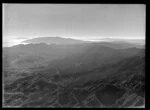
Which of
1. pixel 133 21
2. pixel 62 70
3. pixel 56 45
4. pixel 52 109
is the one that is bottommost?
pixel 52 109

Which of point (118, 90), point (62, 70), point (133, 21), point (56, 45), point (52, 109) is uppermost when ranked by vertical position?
point (133, 21)

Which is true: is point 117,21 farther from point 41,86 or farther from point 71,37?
point 41,86

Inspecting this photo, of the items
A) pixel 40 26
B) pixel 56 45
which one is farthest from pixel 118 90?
pixel 40 26

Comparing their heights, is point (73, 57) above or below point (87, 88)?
above

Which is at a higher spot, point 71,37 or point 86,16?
point 86,16

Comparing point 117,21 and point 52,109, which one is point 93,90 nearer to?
point 52,109

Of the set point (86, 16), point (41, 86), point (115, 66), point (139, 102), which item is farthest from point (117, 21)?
point (41, 86)
